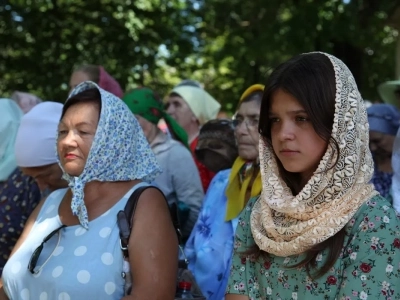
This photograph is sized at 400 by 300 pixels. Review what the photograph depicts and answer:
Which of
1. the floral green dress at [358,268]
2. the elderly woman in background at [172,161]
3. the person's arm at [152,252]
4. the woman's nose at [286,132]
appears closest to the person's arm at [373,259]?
the floral green dress at [358,268]

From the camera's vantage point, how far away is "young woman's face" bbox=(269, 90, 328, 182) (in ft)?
8.05

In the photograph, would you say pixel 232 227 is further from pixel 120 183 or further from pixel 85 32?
pixel 85 32

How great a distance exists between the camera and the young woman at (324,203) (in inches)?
91.2

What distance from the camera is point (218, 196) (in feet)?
13.0

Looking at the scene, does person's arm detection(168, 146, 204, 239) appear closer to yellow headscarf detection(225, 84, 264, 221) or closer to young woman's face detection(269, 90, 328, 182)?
yellow headscarf detection(225, 84, 264, 221)

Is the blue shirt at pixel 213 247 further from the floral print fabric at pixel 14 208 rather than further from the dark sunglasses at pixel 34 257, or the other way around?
the floral print fabric at pixel 14 208

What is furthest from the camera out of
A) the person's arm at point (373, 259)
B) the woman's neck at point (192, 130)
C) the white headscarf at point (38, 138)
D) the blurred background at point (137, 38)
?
the blurred background at point (137, 38)

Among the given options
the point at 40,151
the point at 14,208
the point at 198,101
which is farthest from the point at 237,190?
the point at 198,101

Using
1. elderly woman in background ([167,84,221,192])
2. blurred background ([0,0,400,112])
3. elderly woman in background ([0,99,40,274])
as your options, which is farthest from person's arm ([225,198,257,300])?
blurred background ([0,0,400,112])

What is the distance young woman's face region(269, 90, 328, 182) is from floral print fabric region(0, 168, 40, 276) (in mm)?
2217

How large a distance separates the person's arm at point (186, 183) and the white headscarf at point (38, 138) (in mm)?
878

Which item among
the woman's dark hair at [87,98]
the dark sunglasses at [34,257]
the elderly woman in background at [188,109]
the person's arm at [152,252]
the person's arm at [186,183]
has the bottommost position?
the elderly woman in background at [188,109]

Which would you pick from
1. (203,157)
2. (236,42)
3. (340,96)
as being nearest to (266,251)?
(340,96)

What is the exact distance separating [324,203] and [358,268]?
25cm
